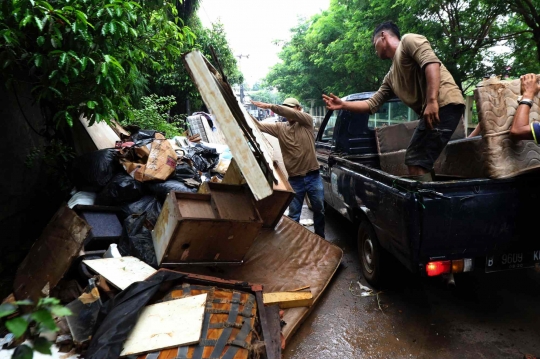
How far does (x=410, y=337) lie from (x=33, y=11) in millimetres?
3496

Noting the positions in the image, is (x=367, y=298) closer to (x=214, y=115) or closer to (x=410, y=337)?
(x=410, y=337)

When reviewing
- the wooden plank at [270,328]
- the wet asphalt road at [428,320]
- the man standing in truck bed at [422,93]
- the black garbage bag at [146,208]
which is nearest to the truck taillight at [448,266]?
the wet asphalt road at [428,320]

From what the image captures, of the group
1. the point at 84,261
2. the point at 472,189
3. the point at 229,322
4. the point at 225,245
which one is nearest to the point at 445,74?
the point at 472,189

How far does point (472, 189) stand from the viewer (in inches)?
92.5

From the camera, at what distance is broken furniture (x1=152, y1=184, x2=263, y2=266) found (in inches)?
103

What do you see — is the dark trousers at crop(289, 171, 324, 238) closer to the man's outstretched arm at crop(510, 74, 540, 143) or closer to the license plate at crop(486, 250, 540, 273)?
the license plate at crop(486, 250, 540, 273)

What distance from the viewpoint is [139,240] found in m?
3.04

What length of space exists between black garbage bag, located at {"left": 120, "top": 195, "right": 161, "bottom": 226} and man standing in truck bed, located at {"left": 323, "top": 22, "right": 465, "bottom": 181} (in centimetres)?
189

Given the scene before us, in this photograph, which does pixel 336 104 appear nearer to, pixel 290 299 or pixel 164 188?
pixel 290 299

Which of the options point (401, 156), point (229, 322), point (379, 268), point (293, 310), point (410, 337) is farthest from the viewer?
point (401, 156)

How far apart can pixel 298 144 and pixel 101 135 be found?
2.55 metres

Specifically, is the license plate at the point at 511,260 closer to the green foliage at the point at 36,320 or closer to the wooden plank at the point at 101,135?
the green foliage at the point at 36,320

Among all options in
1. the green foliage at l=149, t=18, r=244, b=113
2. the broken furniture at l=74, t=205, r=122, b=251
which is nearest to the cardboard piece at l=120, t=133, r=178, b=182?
the broken furniture at l=74, t=205, r=122, b=251

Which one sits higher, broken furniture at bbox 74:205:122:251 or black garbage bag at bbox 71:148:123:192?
black garbage bag at bbox 71:148:123:192
